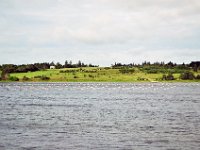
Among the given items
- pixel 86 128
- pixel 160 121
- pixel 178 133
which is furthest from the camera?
pixel 160 121

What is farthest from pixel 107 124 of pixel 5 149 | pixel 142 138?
pixel 5 149

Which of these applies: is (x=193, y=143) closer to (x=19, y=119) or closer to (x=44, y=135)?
(x=44, y=135)

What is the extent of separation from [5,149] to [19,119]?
21.7 m

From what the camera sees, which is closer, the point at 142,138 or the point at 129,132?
the point at 142,138

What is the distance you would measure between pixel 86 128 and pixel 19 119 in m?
12.1

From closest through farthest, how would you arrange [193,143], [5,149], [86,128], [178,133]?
1. [5,149]
2. [193,143]
3. [178,133]
4. [86,128]

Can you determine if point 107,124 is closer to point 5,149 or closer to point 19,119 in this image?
point 19,119

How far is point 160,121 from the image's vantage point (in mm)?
52688

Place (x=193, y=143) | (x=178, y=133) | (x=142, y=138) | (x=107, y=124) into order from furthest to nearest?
(x=107, y=124), (x=178, y=133), (x=142, y=138), (x=193, y=143)

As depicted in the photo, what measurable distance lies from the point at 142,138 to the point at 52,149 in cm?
914

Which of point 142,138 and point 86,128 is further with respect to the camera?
point 86,128

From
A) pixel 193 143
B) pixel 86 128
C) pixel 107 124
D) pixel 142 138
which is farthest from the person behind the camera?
pixel 107 124

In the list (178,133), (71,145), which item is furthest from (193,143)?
(71,145)

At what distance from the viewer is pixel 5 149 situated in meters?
32.4
